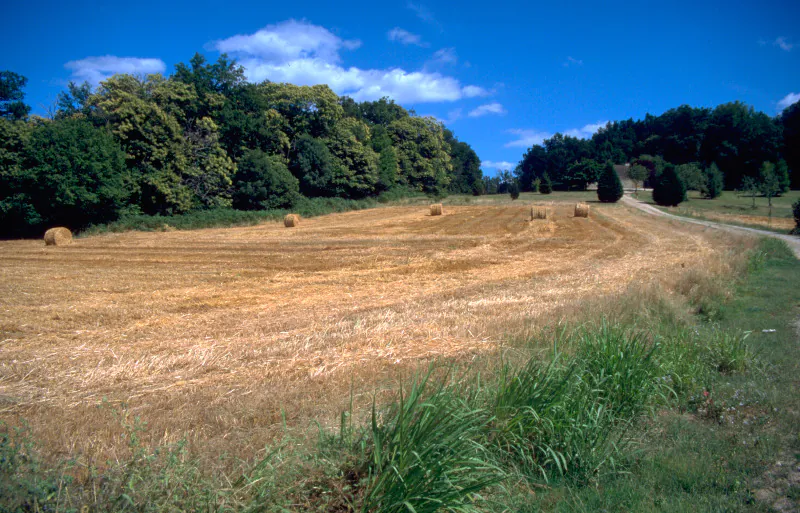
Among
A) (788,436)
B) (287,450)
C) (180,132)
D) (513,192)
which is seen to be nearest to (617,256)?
(788,436)

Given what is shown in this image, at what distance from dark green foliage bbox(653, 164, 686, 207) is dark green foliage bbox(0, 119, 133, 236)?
48918 mm

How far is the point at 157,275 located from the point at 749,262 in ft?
54.8

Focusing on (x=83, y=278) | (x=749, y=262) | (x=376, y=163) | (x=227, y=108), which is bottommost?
(x=749, y=262)

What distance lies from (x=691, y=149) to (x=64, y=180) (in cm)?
9652

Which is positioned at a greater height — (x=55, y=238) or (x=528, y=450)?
(x=55, y=238)

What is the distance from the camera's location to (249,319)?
8.66 metres

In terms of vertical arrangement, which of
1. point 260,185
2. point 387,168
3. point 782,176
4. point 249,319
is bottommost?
point 249,319

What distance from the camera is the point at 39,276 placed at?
13.2m

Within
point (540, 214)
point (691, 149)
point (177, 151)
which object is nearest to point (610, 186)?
point (540, 214)

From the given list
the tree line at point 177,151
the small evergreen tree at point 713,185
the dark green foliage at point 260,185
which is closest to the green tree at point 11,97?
the tree line at point 177,151

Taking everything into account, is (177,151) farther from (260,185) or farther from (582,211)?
(582,211)

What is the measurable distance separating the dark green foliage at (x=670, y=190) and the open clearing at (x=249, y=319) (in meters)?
34.0

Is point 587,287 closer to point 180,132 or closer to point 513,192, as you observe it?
point 180,132

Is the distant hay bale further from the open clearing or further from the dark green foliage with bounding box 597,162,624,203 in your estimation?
the dark green foliage with bounding box 597,162,624,203
